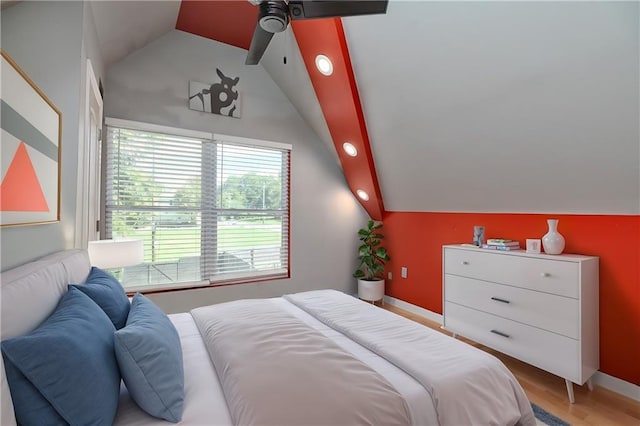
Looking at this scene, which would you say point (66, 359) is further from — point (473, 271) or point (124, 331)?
point (473, 271)

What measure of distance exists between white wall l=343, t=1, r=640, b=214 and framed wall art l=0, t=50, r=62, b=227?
2.12 m

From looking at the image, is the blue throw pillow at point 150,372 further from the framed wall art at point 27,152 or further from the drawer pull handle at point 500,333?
the drawer pull handle at point 500,333

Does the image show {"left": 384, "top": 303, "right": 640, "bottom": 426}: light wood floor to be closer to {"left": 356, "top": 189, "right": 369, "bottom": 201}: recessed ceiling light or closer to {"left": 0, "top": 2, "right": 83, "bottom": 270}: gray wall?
{"left": 356, "top": 189, "right": 369, "bottom": 201}: recessed ceiling light

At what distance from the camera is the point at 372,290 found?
3811 millimetres

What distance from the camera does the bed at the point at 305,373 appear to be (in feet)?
3.11

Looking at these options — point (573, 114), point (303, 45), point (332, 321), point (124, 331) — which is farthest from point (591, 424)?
point (303, 45)

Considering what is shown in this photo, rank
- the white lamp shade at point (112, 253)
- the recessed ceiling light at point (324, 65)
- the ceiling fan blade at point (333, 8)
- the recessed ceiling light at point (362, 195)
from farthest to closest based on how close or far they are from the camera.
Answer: the recessed ceiling light at point (362, 195) → the recessed ceiling light at point (324, 65) → the white lamp shade at point (112, 253) → the ceiling fan blade at point (333, 8)

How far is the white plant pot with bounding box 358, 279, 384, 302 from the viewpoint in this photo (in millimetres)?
3814

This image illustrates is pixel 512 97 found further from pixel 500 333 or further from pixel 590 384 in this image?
pixel 590 384

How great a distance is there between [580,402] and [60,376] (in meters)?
2.81

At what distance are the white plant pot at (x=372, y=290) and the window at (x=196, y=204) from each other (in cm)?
102

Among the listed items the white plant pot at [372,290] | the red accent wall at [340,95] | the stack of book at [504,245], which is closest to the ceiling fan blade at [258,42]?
the red accent wall at [340,95]

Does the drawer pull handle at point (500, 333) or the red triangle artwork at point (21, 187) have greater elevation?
the red triangle artwork at point (21, 187)

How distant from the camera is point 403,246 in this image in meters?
3.83
